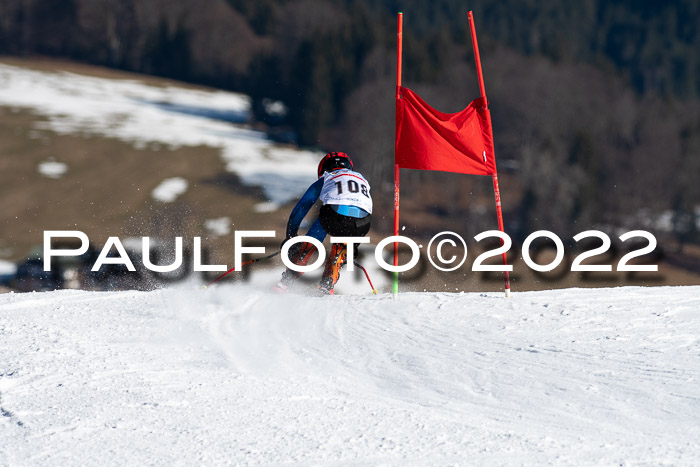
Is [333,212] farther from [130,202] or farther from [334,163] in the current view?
[130,202]

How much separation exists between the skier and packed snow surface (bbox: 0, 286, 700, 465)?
27.7 inches

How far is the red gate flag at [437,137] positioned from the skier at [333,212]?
550 mm

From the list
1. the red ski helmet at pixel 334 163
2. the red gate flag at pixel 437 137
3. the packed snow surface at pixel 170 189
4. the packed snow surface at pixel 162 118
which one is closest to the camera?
the red gate flag at pixel 437 137

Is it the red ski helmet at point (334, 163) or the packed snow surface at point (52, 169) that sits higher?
the packed snow surface at point (52, 169)

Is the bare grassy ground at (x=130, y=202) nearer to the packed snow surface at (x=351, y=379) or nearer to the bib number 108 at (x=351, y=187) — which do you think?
the bib number 108 at (x=351, y=187)

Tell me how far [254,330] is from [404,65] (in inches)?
2052

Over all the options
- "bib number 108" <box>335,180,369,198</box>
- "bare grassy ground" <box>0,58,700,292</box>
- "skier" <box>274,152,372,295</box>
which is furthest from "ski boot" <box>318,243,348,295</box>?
"bare grassy ground" <box>0,58,700,292</box>

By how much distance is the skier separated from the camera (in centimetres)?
812

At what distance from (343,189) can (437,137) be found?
43.8 inches

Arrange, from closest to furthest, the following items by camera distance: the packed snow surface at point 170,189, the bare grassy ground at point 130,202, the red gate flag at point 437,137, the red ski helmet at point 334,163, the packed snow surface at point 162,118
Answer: the red gate flag at point 437,137 → the red ski helmet at point 334,163 → the bare grassy ground at point 130,202 → the packed snow surface at point 170,189 → the packed snow surface at point 162,118

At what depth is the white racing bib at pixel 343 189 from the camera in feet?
26.6

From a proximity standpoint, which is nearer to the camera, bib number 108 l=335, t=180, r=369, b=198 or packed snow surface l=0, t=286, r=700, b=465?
packed snow surface l=0, t=286, r=700, b=465

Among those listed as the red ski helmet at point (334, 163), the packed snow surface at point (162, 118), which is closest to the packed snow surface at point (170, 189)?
the packed snow surface at point (162, 118)

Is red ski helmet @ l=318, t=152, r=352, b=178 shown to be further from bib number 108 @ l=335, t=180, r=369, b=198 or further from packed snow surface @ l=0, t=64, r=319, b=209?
packed snow surface @ l=0, t=64, r=319, b=209
